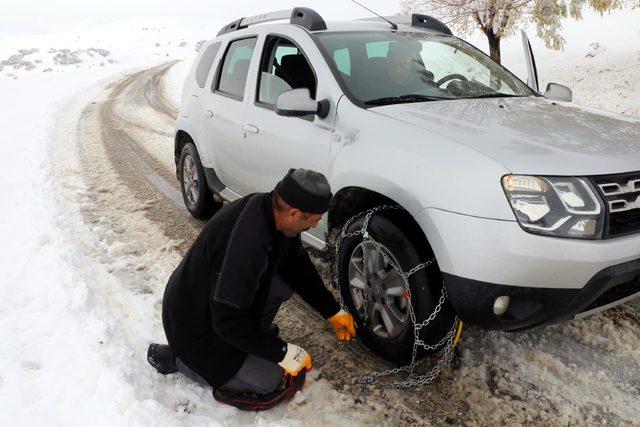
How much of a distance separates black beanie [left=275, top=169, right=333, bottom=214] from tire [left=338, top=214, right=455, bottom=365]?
545 mm

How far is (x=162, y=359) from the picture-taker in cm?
271

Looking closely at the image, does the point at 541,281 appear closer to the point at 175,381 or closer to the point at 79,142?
the point at 175,381

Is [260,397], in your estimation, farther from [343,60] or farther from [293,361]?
[343,60]

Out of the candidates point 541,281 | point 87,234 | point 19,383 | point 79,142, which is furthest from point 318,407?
point 79,142

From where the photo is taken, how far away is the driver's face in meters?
3.26

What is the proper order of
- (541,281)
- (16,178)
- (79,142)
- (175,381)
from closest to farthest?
(541,281) → (175,381) → (16,178) → (79,142)

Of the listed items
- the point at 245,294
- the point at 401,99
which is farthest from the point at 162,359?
the point at 401,99

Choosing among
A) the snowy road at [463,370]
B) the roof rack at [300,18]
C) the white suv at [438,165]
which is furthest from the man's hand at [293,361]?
the roof rack at [300,18]

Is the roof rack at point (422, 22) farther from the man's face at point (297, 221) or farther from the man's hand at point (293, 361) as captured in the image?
the man's hand at point (293, 361)

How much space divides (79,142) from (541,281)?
8.71 m

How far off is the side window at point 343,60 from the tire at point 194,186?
79.1 inches

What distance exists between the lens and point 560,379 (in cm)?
268

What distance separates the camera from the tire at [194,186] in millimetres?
4820

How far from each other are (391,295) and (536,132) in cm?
111
